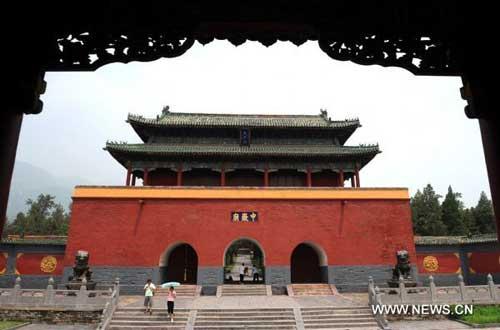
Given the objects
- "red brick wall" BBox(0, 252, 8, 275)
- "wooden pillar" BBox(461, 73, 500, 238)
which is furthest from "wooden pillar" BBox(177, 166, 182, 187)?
"wooden pillar" BBox(461, 73, 500, 238)

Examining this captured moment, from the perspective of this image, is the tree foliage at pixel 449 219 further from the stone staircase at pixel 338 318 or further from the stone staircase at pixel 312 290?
the stone staircase at pixel 338 318

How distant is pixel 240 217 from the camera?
1745cm

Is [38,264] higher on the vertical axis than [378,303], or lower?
higher

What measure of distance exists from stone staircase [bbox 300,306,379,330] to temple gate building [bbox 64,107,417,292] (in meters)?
4.17

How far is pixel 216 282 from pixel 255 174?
21.7 feet

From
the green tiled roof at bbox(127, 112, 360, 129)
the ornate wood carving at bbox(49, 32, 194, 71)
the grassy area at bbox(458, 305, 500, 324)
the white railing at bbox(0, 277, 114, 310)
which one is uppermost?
the green tiled roof at bbox(127, 112, 360, 129)

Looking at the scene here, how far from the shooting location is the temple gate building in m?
16.7

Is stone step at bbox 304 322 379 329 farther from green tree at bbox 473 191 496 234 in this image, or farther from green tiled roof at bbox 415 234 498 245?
green tree at bbox 473 191 496 234

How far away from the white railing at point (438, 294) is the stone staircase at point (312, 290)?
2.89 meters

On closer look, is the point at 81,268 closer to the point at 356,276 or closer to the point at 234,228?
the point at 234,228

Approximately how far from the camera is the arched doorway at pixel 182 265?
18.2 meters

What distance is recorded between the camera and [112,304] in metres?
12.5

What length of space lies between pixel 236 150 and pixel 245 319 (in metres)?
9.77

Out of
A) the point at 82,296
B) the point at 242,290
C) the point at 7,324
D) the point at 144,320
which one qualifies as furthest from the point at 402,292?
the point at 7,324
